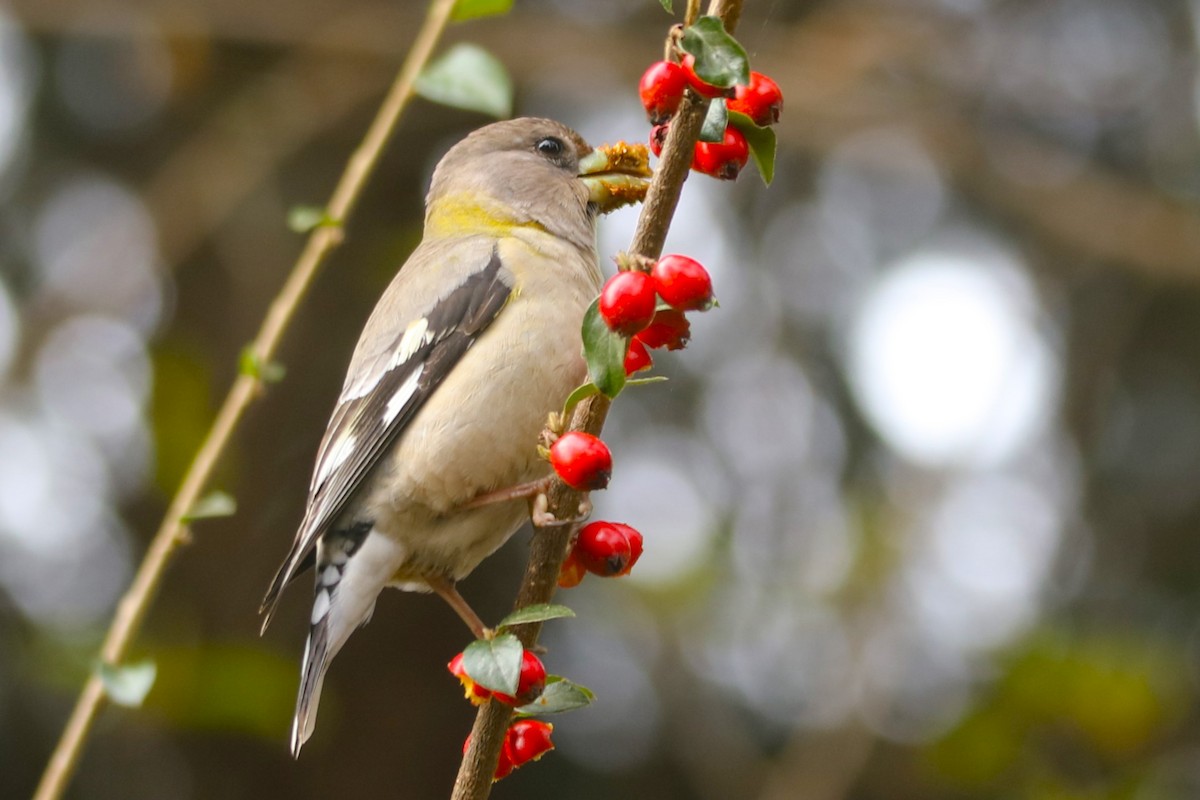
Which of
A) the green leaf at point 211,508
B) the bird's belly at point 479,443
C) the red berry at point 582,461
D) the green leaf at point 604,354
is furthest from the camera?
the bird's belly at point 479,443

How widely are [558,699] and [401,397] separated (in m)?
1.54

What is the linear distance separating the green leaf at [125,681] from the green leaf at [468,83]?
1267 millimetres

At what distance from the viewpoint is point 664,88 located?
2012 millimetres

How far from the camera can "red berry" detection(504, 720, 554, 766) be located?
2293 millimetres

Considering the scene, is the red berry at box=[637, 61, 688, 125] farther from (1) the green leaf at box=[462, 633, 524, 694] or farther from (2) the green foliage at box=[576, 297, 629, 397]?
(1) the green leaf at box=[462, 633, 524, 694]

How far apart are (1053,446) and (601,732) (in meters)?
3.07

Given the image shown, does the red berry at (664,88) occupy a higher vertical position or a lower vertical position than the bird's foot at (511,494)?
higher

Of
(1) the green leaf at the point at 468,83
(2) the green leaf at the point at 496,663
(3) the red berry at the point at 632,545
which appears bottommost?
(2) the green leaf at the point at 496,663

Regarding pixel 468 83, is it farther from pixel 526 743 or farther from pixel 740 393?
pixel 740 393

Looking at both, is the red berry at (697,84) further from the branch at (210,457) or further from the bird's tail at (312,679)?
the bird's tail at (312,679)

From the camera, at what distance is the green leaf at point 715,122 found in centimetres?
197

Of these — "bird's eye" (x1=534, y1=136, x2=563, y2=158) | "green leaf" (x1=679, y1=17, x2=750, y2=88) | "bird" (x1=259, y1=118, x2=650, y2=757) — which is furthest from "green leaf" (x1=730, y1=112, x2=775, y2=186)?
"bird's eye" (x1=534, y1=136, x2=563, y2=158)

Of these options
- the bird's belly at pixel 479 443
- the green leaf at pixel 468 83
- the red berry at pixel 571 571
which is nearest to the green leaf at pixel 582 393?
the red berry at pixel 571 571

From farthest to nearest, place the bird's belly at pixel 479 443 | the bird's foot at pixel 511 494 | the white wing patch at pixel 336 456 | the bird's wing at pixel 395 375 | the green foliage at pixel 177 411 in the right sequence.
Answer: the green foliage at pixel 177 411
the white wing patch at pixel 336 456
the bird's wing at pixel 395 375
the bird's belly at pixel 479 443
the bird's foot at pixel 511 494
